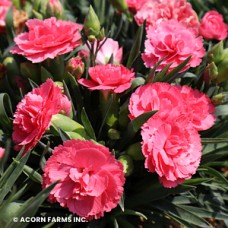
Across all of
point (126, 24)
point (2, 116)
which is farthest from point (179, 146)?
point (126, 24)

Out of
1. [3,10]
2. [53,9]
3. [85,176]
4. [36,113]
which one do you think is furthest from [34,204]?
[3,10]

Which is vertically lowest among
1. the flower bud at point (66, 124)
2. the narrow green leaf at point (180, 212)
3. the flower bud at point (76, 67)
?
the narrow green leaf at point (180, 212)

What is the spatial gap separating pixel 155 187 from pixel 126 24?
79cm

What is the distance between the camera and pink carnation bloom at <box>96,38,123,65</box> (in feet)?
3.95

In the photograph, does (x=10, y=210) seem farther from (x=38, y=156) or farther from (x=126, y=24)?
(x=126, y=24)

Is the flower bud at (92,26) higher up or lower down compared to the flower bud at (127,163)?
higher up

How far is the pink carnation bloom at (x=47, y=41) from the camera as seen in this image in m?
1.06

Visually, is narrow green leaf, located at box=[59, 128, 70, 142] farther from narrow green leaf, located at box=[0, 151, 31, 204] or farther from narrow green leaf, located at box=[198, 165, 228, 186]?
narrow green leaf, located at box=[198, 165, 228, 186]

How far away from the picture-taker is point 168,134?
0.88 meters

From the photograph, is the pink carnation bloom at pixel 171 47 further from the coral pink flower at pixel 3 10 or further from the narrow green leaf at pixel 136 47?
the coral pink flower at pixel 3 10

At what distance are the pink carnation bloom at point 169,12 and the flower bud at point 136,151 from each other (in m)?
0.52

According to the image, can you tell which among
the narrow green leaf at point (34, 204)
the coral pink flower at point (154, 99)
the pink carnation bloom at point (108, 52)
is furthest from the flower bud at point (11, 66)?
the narrow green leaf at point (34, 204)

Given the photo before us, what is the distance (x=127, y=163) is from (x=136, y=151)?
0.13 ft

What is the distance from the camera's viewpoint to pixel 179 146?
2.86 ft
